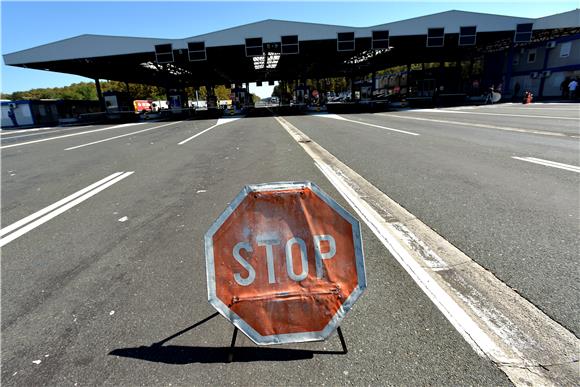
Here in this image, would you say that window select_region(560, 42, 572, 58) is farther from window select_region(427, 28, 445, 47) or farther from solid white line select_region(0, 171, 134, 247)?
solid white line select_region(0, 171, 134, 247)

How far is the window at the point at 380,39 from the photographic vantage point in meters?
27.8

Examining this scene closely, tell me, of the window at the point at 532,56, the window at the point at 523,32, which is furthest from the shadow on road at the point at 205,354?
the window at the point at 532,56

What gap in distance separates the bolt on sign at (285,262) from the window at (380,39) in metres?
30.2

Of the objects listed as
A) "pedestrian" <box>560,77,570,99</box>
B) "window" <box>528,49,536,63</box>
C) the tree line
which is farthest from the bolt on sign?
the tree line

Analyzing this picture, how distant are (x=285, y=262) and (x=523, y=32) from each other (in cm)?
3891

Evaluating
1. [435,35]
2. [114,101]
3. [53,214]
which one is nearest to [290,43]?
[435,35]

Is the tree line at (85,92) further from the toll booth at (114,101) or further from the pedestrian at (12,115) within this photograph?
the pedestrian at (12,115)

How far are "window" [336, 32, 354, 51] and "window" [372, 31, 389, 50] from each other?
81.6 inches

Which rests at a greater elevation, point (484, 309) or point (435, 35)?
point (435, 35)

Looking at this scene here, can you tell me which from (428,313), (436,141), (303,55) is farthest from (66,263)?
(303,55)

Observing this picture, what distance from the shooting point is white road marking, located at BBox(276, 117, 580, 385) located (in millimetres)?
1879

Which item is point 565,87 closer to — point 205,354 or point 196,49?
point 196,49

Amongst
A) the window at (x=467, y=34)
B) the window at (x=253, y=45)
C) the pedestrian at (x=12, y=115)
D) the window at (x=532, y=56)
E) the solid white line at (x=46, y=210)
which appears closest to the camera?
the solid white line at (x=46, y=210)

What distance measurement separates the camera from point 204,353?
6.88 feet
